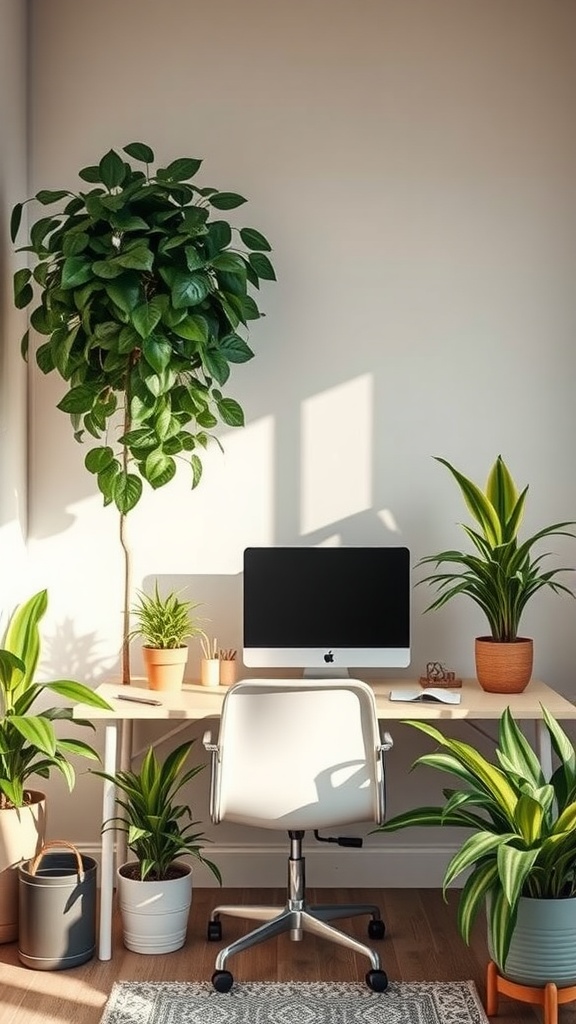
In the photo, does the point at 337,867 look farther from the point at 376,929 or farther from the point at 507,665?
the point at 507,665

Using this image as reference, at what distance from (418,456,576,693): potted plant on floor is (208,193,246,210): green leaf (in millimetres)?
997

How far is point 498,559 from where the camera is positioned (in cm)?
356

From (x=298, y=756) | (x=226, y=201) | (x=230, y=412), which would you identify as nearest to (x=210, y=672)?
(x=298, y=756)

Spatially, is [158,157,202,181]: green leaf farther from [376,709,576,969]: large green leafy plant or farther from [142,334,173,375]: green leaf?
[376,709,576,969]: large green leafy plant

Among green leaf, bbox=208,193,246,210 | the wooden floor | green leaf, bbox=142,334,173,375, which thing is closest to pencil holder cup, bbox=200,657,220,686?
the wooden floor

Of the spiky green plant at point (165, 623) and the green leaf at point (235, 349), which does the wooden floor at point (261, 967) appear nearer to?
the spiky green plant at point (165, 623)

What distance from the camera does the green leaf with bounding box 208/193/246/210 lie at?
358 centimetres

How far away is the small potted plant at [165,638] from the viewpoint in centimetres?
363

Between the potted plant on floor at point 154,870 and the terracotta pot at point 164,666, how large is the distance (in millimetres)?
243

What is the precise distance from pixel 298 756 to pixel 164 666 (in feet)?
2.28

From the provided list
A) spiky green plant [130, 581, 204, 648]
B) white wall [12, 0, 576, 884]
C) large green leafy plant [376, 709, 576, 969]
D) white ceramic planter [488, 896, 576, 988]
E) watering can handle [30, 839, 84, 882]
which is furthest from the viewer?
white wall [12, 0, 576, 884]

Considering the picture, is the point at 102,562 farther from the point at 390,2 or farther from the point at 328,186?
the point at 390,2

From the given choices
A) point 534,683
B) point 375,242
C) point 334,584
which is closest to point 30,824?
point 334,584

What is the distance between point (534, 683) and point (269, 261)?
5.20 ft
